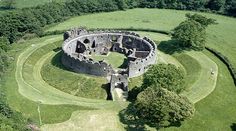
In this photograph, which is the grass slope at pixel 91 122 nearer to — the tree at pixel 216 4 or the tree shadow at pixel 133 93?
the tree shadow at pixel 133 93

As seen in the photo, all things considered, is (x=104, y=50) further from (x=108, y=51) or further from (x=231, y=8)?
(x=231, y=8)

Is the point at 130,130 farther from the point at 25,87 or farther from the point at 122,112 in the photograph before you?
the point at 25,87

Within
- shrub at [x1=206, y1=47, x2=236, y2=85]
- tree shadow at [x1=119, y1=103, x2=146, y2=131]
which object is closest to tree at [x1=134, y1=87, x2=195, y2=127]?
tree shadow at [x1=119, y1=103, x2=146, y2=131]

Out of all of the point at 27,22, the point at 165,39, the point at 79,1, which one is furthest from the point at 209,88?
the point at 79,1

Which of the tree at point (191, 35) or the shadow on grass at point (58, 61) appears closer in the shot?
the shadow on grass at point (58, 61)

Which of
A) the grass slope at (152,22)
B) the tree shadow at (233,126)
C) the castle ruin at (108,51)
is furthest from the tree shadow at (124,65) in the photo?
the tree shadow at (233,126)

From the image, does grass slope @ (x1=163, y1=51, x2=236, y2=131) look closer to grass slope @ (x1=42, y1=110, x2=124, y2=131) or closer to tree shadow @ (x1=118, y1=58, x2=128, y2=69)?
grass slope @ (x1=42, y1=110, x2=124, y2=131)

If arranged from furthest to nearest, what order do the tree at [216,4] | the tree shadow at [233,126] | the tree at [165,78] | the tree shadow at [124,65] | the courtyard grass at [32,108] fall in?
the tree at [216,4] < the tree shadow at [124,65] < the tree at [165,78] < the courtyard grass at [32,108] < the tree shadow at [233,126]
